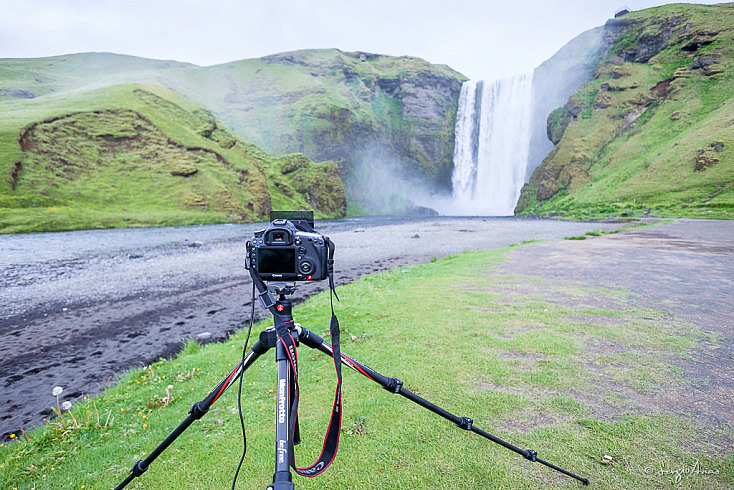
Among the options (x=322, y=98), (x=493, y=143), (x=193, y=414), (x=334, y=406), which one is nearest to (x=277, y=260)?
(x=334, y=406)

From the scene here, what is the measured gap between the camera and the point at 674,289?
24.9 feet

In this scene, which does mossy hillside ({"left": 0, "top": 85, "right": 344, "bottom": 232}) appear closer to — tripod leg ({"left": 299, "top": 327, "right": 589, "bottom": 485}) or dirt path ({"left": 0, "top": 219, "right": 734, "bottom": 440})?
dirt path ({"left": 0, "top": 219, "right": 734, "bottom": 440})

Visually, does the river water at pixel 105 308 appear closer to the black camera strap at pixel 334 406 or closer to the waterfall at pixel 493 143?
the black camera strap at pixel 334 406

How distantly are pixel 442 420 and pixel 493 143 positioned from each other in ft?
354

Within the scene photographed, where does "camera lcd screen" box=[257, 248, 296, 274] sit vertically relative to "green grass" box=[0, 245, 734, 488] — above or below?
above

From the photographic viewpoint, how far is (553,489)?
88.4 inches

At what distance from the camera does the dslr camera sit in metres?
2.14

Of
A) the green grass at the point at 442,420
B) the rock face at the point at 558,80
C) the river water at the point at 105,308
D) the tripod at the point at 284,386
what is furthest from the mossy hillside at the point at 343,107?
the tripod at the point at 284,386

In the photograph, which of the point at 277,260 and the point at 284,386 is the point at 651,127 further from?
the point at 284,386

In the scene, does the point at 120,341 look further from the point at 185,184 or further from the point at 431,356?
the point at 185,184

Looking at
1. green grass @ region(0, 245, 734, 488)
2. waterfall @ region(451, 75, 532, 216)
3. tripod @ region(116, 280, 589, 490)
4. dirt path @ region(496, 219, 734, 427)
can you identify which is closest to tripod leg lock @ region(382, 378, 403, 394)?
tripod @ region(116, 280, 589, 490)

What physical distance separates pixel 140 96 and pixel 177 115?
9.34 m

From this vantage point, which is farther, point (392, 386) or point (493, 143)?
point (493, 143)

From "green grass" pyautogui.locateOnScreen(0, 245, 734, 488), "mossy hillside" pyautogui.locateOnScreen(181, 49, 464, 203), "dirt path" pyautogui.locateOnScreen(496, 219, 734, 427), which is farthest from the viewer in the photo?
"mossy hillside" pyautogui.locateOnScreen(181, 49, 464, 203)
